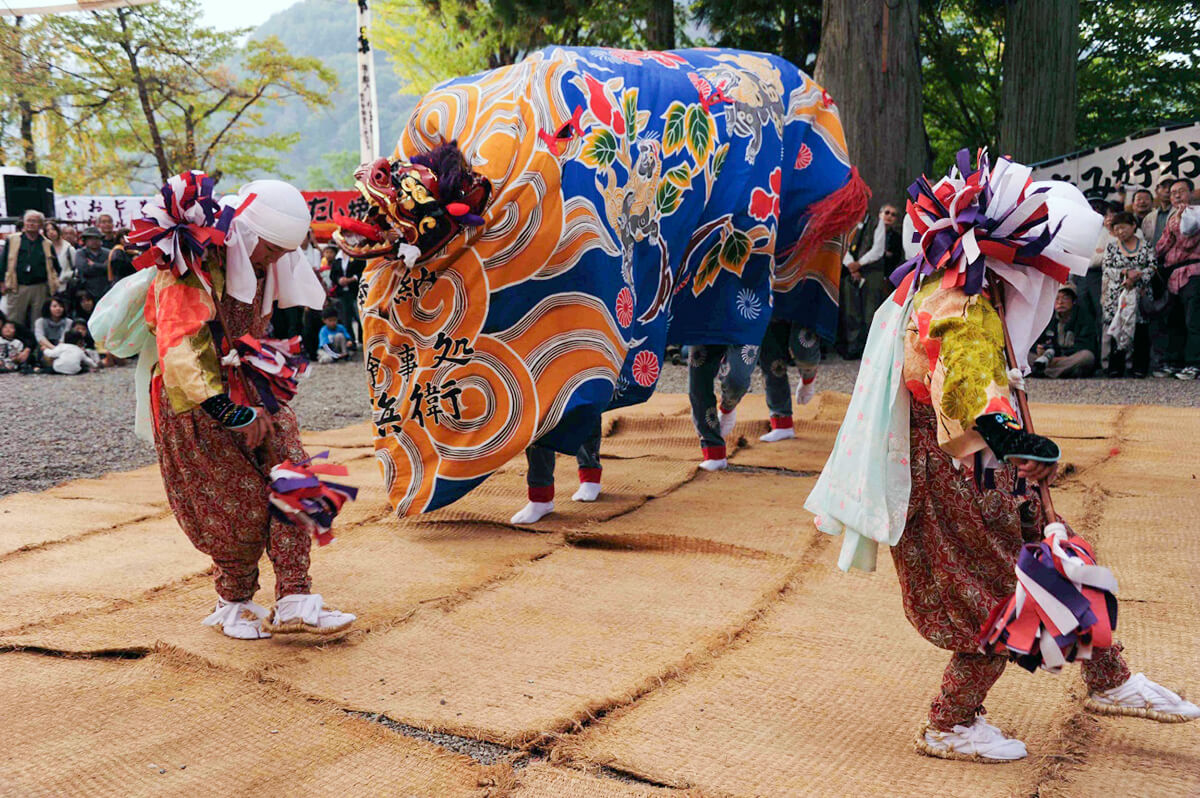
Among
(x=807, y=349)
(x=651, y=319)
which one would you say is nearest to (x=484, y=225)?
(x=651, y=319)

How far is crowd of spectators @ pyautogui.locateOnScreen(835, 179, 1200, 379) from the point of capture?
7.95m

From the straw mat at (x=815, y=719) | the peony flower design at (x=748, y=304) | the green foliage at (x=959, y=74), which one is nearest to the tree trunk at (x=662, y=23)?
the green foliage at (x=959, y=74)

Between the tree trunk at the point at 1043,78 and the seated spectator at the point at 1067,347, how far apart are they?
2.20 metres

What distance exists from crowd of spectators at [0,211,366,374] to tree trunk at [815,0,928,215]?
15.9 feet

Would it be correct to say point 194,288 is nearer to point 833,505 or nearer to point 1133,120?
point 833,505

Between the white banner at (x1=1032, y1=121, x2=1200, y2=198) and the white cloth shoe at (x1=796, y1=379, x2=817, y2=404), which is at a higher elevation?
the white banner at (x1=1032, y1=121, x2=1200, y2=198)

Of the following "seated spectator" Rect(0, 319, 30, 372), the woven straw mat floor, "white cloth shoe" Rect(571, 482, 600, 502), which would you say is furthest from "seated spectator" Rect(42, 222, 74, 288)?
"white cloth shoe" Rect(571, 482, 600, 502)

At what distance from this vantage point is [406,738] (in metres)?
2.38

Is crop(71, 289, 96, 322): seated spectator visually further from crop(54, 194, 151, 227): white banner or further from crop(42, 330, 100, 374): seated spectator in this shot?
crop(54, 194, 151, 227): white banner

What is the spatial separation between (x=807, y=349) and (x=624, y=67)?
1995mm

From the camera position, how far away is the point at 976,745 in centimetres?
221

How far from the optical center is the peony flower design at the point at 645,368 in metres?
4.29

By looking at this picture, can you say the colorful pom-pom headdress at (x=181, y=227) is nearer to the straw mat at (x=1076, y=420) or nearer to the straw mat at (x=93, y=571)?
the straw mat at (x=93, y=571)

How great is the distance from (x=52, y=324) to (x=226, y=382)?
938cm
